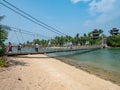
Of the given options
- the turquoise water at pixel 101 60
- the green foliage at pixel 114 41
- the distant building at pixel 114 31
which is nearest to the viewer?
the turquoise water at pixel 101 60

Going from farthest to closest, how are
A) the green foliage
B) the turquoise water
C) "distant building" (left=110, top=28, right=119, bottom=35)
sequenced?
"distant building" (left=110, top=28, right=119, bottom=35) → the green foliage → the turquoise water

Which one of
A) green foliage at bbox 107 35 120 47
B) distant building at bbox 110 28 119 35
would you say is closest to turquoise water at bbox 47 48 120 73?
green foliage at bbox 107 35 120 47

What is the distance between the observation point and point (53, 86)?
1163cm

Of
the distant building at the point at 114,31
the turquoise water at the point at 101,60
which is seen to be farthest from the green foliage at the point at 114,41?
the turquoise water at the point at 101,60

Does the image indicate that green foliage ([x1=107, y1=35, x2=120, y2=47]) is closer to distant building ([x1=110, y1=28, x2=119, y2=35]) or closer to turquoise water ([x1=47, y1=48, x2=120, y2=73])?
distant building ([x1=110, y1=28, x2=119, y2=35])

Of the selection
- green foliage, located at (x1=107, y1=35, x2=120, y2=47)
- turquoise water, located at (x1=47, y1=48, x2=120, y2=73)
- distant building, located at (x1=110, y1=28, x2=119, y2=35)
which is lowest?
turquoise water, located at (x1=47, y1=48, x2=120, y2=73)

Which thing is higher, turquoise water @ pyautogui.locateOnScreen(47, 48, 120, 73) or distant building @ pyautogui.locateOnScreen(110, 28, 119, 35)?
distant building @ pyautogui.locateOnScreen(110, 28, 119, 35)

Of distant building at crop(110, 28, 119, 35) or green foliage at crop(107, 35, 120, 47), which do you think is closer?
green foliage at crop(107, 35, 120, 47)

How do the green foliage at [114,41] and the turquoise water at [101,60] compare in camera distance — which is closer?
the turquoise water at [101,60]

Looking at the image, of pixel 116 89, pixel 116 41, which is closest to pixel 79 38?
pixel 116 41

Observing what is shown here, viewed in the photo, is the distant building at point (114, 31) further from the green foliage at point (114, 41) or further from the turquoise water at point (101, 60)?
the turquoise water at point (101, 60)

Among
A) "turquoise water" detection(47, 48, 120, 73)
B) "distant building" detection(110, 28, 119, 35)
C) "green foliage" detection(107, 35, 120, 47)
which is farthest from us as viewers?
"distant building" detection(110, 28, 119, 35)

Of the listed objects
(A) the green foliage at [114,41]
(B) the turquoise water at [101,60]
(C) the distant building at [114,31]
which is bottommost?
(B) the turquoise water at [101,60]

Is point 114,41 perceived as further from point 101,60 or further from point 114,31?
point 101,60
